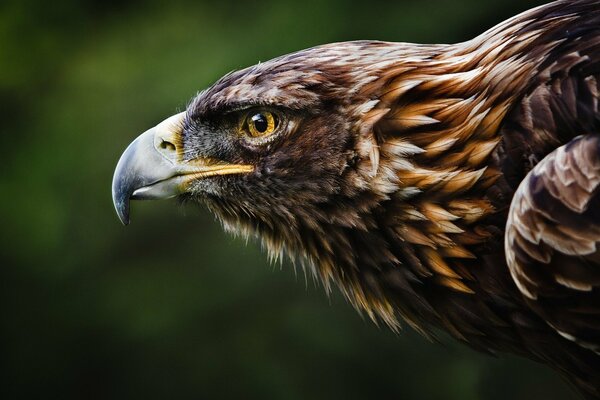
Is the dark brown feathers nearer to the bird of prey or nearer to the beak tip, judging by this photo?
the bird of prey

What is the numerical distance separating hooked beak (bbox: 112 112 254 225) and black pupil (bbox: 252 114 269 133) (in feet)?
0.37

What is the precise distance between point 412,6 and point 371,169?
5.36 feet

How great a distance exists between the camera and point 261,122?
7.02ft

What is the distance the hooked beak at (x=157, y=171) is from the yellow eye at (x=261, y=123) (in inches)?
4.2

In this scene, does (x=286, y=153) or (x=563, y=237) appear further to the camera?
(x=286, y=153)

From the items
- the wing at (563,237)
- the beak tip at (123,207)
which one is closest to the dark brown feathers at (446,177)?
the wing at (563,237)

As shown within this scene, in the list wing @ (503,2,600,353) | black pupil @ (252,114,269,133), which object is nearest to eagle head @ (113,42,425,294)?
black pupil @ (252,114,269,133)

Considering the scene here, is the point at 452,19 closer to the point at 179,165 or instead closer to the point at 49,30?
the point at 179,165

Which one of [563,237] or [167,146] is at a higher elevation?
[167,146]

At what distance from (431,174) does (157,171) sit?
67 centimetres

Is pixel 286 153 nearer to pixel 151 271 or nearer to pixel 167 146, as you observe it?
pixel 167 146

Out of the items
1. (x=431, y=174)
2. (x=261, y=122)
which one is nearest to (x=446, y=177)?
(x=431, y=174)

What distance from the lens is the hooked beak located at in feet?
7.27

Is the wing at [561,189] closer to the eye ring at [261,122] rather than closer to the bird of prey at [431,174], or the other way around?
the bird of prey at [431,174]
